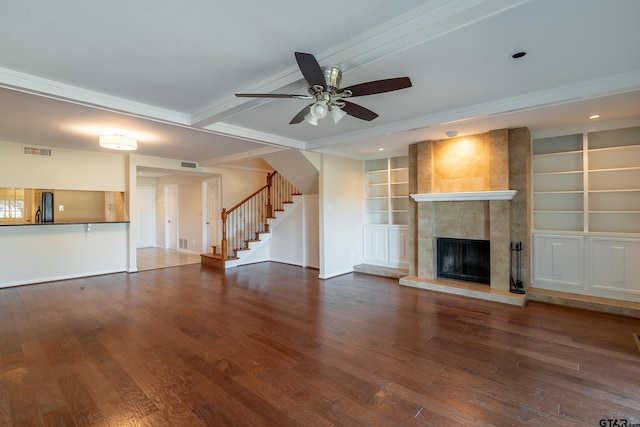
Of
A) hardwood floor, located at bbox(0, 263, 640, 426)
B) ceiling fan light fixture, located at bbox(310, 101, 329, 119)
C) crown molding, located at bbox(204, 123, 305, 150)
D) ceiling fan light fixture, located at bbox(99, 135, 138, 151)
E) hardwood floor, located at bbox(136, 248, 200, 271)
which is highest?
crown molding, located at bbox(204, 123, 305, 150)

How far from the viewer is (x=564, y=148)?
4.46 m

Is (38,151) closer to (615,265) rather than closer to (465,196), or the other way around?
(465,196)

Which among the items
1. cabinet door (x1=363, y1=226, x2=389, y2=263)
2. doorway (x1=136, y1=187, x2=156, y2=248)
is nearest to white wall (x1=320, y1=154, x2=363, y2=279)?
cabinet door (x1=363, y1=226, x2=389, y2=263)

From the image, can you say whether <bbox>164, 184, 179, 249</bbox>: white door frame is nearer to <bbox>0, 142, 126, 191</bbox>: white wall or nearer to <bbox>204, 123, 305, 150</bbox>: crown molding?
<bbox>0, 142, 126, 191</bbox>: white wall

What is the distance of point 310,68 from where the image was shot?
6.78 ft

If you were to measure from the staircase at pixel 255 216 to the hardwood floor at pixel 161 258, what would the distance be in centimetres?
60

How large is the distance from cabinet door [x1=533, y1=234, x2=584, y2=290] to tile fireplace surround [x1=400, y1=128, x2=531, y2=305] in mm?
242

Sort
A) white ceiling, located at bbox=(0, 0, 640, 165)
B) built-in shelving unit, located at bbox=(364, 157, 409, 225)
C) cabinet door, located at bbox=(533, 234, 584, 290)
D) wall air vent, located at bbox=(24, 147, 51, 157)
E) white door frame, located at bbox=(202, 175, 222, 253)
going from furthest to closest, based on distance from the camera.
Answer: white door frame, located at bbox=(202, 175, 222, 253)
built-in shelving unit, located at bbox=(364, 157, 409, 225)
wall air vent, located at bbox=(24, 147, 51, 157)
cabinet door, located at bbox=(533, 234, 584, 290)
white ceiling, located at bbox=(0, 0, 640, 165)

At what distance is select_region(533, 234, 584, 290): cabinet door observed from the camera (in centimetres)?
424

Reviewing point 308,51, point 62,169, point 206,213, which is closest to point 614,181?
point 308,51

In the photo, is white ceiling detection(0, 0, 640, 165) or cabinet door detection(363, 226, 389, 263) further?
cabinet door detection(363, 226, 389, 263)

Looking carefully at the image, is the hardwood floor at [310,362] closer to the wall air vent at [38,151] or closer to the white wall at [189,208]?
the wall air vent at [38,151]

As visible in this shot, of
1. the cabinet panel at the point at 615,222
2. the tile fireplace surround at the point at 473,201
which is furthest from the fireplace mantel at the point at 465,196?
the cabinet panel at the point at 615,222

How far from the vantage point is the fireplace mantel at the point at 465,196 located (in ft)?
14.2
